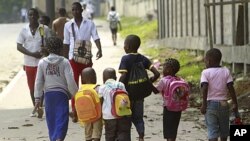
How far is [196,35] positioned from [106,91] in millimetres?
10971

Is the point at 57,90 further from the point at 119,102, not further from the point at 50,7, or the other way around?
the point at 50,7

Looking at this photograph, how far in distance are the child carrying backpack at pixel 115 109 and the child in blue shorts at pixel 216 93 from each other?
0.88 metres

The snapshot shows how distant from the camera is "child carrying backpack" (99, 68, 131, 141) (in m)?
6.66

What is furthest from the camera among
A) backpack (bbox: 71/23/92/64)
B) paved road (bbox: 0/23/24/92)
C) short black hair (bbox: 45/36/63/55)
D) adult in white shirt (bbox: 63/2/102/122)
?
paved road (bbox: 0/23/24/92)

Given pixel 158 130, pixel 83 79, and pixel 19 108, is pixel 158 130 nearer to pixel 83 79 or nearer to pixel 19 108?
pixel 83 79

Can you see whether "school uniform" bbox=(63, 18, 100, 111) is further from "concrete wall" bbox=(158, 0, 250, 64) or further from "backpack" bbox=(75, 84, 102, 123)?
"concrete wall" bbox=(158, 0, 250, 64)

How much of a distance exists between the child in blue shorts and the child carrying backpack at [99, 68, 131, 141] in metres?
0.88

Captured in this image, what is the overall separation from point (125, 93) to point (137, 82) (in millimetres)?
521

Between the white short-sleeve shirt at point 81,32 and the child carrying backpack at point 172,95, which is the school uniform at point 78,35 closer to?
the white short-sleeve shirt at point 81,32

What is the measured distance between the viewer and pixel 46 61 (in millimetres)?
7238

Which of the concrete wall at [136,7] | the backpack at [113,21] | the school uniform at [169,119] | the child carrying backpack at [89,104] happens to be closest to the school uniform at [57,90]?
the child carrying backpack at [89,104]

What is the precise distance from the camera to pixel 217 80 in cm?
671

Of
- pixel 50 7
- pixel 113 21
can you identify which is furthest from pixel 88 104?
pixel 113 21

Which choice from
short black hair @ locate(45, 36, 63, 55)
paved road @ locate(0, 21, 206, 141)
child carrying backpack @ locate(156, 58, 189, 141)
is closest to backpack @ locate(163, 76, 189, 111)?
child carrying backpack @ locate(156, 58, 189, 141)
